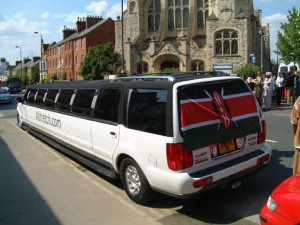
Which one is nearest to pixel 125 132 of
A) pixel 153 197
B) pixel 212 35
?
pixel 153 197

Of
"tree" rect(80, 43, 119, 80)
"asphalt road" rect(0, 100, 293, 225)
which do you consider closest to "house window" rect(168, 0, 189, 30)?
"tree" rect(80, 43, 119, 80)

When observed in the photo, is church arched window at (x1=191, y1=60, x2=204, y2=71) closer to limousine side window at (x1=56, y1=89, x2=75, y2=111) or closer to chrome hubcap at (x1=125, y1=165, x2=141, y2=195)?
limousine side window at (x1=56, y1=89, x2=75, y2=111)

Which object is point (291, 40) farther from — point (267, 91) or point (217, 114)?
point (217, 114)

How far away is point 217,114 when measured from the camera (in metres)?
5.48

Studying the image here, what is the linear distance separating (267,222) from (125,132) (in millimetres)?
2699

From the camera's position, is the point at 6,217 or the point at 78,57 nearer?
the point at 6,217

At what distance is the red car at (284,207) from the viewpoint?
3.55 m

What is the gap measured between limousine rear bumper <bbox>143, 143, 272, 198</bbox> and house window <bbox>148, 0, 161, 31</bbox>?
4723cm

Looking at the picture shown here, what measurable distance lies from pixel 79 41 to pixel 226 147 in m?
59.9

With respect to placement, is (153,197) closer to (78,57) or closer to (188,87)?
(188,87)

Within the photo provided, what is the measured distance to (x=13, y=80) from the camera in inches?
2613

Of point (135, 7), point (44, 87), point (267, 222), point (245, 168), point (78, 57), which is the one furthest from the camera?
point (78, 57)

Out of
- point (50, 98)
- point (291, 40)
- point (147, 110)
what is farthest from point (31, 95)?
point (291, 40)

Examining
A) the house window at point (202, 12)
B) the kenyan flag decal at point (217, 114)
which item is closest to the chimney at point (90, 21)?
the house window at point (202, 12)
